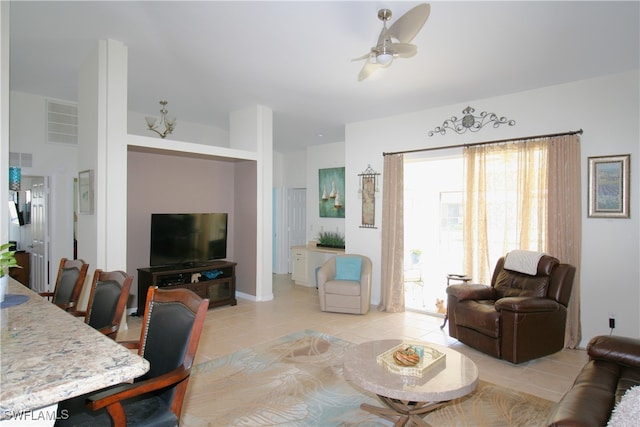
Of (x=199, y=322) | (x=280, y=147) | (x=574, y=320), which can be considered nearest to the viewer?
(x=199, y=322)

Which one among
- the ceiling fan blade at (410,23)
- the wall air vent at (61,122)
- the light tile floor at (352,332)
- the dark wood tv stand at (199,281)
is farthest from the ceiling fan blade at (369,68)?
the wall air vent at (61,122)

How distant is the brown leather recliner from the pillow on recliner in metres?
1.67

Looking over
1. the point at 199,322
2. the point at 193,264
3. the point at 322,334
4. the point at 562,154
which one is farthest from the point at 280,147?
the point at 199,322

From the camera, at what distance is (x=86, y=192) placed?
4188 millimetres

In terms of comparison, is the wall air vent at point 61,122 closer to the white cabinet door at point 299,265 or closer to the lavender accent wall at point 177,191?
the lavender accent wall at point 177,191

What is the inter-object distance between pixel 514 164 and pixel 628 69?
4.48 ft

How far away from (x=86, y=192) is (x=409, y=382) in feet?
13.0

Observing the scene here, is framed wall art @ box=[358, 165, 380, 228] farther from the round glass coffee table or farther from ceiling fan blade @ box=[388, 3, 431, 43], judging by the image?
the round glass coffee table

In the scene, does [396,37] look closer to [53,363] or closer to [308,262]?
[53,363]

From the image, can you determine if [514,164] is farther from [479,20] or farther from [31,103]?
[31,103]

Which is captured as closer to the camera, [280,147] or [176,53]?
[176,53]

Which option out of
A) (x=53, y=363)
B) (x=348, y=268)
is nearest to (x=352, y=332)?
(x=348, y=268)

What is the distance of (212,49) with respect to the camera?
154 inches

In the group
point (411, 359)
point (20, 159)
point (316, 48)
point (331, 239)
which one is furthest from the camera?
point (331, 239)
